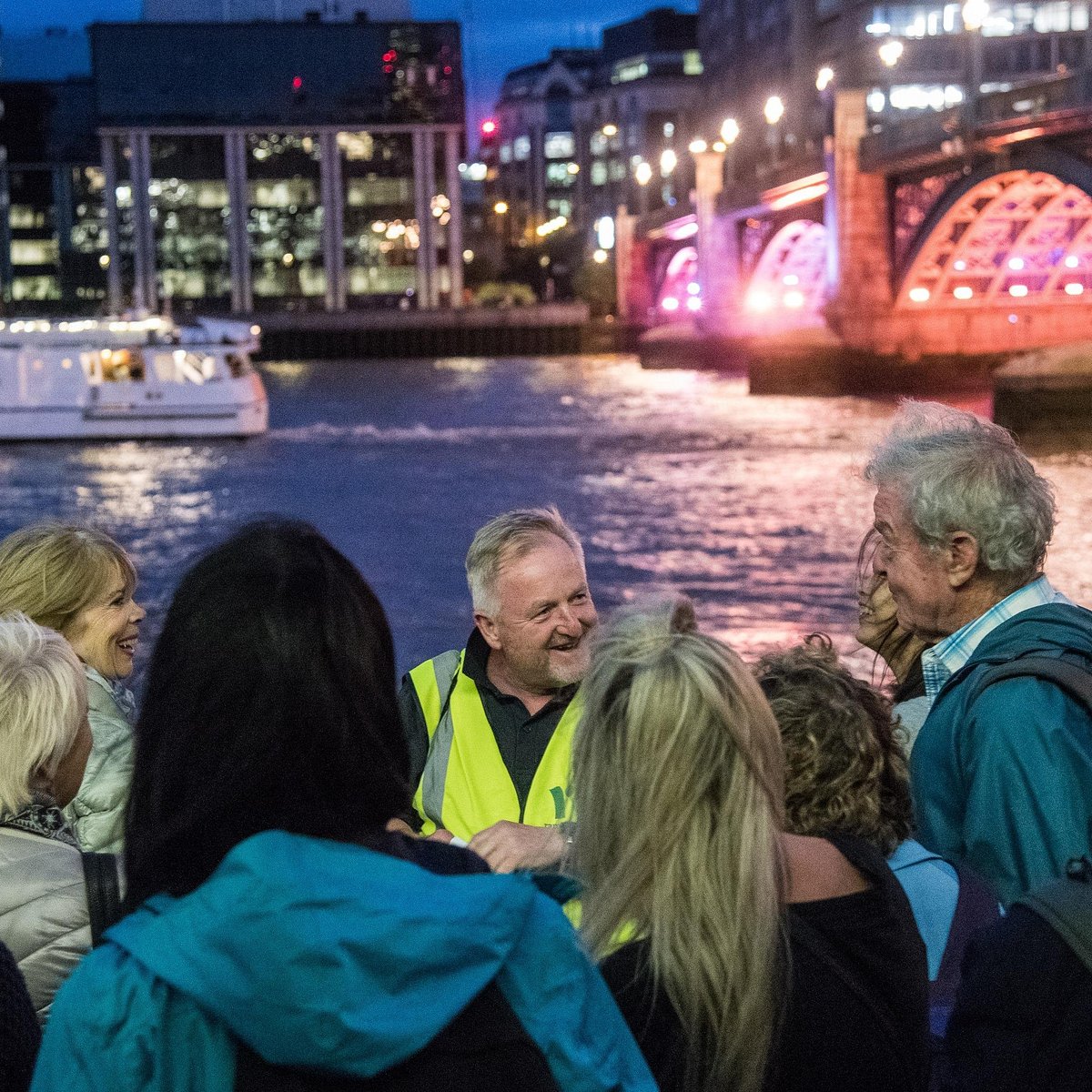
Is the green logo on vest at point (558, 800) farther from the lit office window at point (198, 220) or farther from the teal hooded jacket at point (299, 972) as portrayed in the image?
the lit office window at point (198, 220)

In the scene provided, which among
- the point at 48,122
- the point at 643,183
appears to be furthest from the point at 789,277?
the point at 48,122

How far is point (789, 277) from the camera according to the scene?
2344 inches

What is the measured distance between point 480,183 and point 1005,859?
134 meters

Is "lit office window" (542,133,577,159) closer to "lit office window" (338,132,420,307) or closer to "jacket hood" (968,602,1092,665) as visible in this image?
"lit office window" (338,132,420,307)

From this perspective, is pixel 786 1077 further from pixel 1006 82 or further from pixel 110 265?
pixel 110 265

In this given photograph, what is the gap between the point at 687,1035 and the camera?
188 centimetres

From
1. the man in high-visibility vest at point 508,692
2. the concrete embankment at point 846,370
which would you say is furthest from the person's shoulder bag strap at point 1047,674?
the concrete embankment at point 846,370

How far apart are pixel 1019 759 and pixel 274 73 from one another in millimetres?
88567

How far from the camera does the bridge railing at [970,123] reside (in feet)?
100.0

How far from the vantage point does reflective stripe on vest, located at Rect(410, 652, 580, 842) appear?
298cm

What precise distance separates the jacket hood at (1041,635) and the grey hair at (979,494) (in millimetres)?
168

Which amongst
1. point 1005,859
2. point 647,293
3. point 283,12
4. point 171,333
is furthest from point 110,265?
point 1005,859

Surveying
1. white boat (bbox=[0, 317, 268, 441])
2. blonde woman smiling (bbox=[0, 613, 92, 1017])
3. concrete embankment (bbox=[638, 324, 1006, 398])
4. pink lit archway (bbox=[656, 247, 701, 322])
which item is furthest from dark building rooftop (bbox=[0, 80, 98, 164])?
blonde woman smiling (bbox=[0, 613, 92, 1017])

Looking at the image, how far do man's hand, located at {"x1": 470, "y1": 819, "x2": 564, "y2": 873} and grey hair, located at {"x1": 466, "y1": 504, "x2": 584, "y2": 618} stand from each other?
27.8 inches
